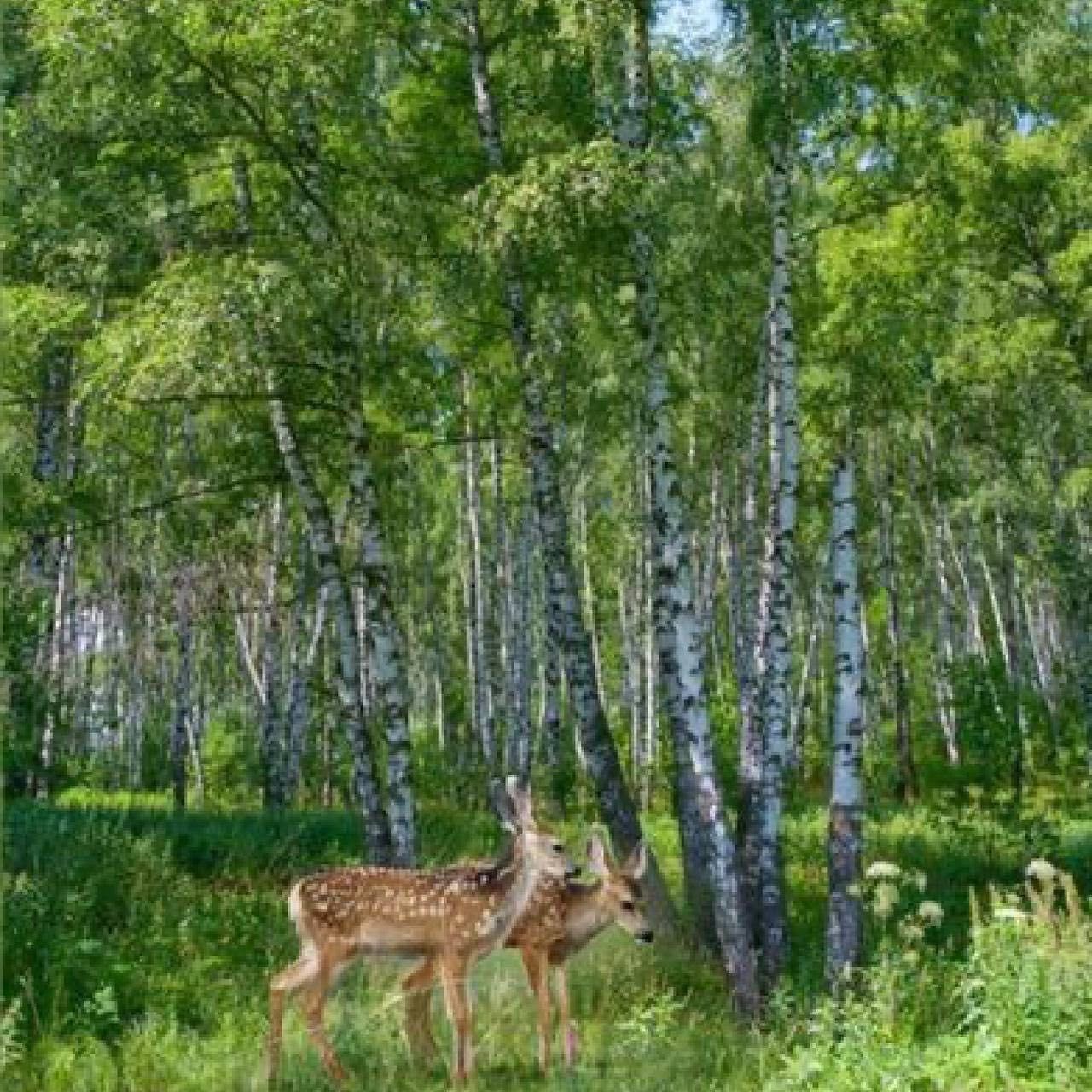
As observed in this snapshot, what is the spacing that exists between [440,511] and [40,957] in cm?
2903

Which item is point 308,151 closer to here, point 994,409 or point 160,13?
point 160,13

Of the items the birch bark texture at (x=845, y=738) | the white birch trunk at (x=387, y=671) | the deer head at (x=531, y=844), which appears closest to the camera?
the deer head at (x=531, y=844)

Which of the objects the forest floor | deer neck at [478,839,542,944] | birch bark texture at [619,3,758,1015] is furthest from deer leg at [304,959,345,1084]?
birch bark texture at [619,3,758,1015]

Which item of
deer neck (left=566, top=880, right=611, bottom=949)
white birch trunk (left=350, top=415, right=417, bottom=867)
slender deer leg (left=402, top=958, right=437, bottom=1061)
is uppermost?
white birch trunk (left=350, top=415, right=417, bottom=867)

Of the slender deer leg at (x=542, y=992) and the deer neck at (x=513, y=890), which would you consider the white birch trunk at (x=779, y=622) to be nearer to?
the slender deer leg at (x=542, y=992)

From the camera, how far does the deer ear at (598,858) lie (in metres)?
7.77

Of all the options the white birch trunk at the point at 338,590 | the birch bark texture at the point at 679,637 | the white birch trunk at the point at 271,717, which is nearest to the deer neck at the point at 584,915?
the birch bark texture at the point at 679,637

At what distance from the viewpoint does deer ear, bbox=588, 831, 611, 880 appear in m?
7.77

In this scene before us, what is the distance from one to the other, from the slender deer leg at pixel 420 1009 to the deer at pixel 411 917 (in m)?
0.23

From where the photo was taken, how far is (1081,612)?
22.4m

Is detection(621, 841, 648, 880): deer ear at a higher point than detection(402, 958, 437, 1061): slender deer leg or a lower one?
higher

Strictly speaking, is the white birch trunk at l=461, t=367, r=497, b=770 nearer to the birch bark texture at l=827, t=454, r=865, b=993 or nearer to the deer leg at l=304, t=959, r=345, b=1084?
the birch bark texture at l=827, t=454, r=865, b=993

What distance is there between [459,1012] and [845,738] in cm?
531

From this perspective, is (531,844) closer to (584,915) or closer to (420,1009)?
(584,915)
